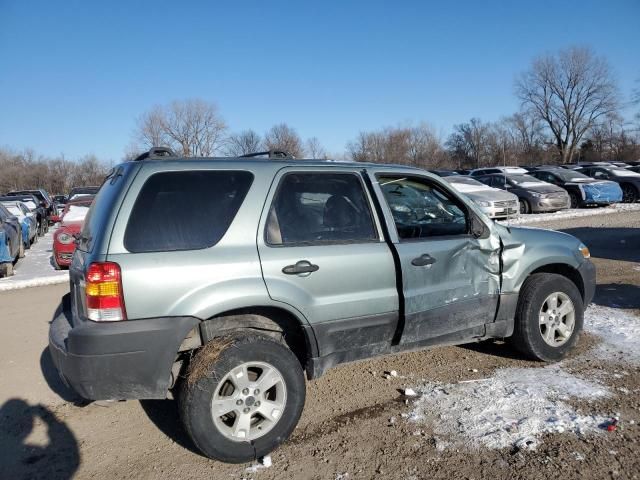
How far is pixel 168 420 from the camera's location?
3670 millimetres

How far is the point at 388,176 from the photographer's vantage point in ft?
12.8

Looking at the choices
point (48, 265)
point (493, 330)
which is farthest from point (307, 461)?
point (48, 265)

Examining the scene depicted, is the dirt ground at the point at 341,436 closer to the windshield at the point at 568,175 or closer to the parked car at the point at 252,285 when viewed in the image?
the parked car at the point at 252,285

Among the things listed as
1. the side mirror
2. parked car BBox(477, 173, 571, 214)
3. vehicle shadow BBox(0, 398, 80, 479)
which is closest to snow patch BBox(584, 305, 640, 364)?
the side mirror

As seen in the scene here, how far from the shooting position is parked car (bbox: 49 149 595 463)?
2.83m

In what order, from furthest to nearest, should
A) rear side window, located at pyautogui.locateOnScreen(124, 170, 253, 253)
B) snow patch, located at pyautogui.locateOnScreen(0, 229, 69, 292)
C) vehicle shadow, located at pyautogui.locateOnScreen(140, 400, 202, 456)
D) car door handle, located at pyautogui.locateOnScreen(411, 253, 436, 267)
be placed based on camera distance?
snow patch, located at pyautogui.locateOnScreen(0, 229, 69, 292) → car door handle, located at pyautogui.locateOnScreen(411, 253, 436, 267) → vehicle shadow, located at pyautogui.locateOnScreen(140, 400, 202, 456) → rear side window, located at pyautogui.locateOnScreen(124, 170, 253, 253)

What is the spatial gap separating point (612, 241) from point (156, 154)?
10616 millimetres

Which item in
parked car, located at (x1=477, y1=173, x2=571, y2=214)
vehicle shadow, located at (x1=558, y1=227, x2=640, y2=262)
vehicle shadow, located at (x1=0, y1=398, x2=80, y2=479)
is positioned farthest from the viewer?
parked car, located at (x1=477, y1=173, x2=571, y2=214)

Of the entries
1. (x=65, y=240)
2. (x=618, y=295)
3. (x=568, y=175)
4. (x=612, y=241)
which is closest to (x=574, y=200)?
(x=568, y=175)

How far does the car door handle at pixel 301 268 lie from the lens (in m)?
3.15

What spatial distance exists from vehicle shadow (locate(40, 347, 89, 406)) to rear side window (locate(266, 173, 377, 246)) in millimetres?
2335

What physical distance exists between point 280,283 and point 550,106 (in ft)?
257

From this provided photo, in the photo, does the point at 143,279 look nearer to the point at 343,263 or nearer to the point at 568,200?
the point at 343,263

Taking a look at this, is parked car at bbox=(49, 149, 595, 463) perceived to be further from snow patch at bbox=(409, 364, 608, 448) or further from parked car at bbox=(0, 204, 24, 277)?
parked car at bbox=(0, 204, 24, 277)
